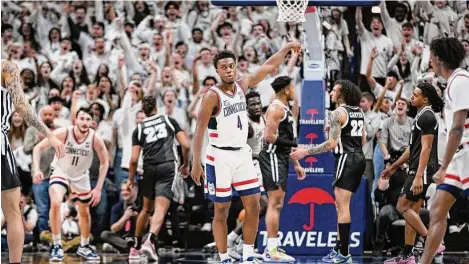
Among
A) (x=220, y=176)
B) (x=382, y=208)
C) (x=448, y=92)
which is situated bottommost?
(x=382, y=208)

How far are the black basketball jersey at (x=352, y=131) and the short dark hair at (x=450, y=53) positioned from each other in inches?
121

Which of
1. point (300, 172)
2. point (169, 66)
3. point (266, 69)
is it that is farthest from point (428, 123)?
point (169, 66)

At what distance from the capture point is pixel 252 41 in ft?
54.3

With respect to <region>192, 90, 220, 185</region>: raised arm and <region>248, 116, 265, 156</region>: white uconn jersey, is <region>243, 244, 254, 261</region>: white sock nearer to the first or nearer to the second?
<region>192, 90, 220, 185</region>: raised arm

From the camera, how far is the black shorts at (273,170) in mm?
12023

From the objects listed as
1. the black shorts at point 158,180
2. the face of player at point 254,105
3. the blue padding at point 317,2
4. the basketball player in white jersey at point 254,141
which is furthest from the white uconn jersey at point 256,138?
the blue padding at point 317,2

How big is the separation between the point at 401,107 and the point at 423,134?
320cm

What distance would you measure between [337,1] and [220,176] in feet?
9.93

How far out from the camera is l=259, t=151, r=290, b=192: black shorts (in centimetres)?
1202

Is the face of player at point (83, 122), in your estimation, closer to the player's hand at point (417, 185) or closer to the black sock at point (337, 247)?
the black sock at point (337, 247)

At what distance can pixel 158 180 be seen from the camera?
12750 millimetres

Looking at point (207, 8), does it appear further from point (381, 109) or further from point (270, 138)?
point (270, 138)

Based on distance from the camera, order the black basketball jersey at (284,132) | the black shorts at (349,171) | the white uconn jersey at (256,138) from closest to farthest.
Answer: the black shorts at (349,171) < the black basketball jersey at (284,132) < the white uconn jersey at (256,138)

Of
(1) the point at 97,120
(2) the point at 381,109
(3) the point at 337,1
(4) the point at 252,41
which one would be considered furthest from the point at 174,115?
(3) the point at 337,1
